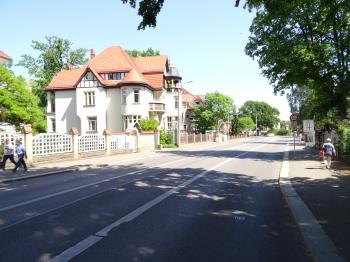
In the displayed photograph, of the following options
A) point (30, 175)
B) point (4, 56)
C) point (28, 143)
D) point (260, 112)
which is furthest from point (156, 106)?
point (260, 112)

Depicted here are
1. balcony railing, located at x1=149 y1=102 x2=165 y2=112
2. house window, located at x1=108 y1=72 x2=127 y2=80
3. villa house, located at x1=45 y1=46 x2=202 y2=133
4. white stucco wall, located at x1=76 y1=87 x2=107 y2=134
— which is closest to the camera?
villa house, located at x1=45 y1=46 x2=202 y2=133

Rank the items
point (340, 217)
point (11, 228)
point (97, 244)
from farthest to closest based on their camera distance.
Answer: point (340, 217)
point (11, 228)
point (97, 244)

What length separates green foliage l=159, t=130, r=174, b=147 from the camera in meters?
49.7

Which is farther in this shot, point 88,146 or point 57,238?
point 88,146

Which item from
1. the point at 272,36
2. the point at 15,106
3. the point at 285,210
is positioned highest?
the point at 272,36

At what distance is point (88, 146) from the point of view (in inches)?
1189

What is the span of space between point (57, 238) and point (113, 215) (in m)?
2.09

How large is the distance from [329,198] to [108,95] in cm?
4561

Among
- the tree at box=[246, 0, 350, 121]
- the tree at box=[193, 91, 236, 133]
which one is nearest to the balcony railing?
the tree at box=[246, 0, 350, 121]

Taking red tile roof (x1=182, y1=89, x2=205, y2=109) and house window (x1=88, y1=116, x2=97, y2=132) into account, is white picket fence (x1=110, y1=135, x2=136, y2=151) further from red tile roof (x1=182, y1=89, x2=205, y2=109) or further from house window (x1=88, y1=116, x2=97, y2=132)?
red tile roof (x1=182, y1=89, x2=205, y2=109)

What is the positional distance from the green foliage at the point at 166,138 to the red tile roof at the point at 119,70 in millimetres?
6758

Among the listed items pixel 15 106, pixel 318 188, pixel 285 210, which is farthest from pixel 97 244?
pixel 15 106

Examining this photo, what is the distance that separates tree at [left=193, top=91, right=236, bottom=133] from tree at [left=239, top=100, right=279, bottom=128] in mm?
95161

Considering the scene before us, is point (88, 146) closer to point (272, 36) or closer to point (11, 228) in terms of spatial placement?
point (272, 36)
